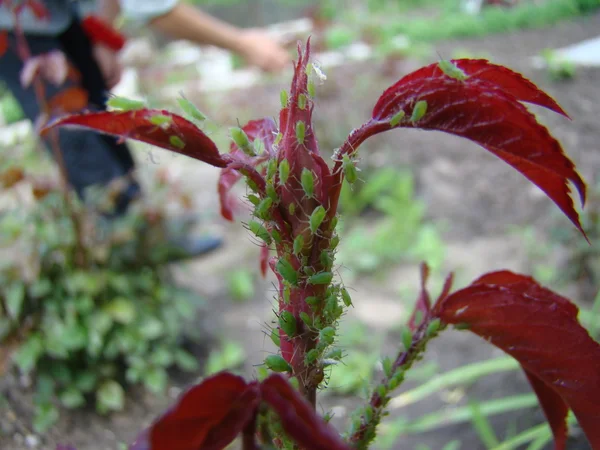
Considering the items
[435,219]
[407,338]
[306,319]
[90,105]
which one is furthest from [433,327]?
[435,219]

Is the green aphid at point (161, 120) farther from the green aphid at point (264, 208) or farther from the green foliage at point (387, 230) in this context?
the green foliage at point (387, 230)

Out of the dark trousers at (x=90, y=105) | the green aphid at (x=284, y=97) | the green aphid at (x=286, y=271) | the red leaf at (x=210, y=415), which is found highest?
the dark trousers at (x=90, y=105)

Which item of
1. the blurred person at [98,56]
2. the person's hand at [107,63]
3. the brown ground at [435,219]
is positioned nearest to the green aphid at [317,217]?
the brown ground at [435,219]

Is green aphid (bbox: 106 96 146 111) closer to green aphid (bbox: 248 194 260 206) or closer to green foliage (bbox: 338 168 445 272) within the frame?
green aphid (bbox: 248 194 260 206)

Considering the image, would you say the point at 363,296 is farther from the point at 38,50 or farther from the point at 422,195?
the point at 38,50

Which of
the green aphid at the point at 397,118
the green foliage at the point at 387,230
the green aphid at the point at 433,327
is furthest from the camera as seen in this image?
the green foliage at the point at 387,230

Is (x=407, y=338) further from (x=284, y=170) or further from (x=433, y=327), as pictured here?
(x=284, y=170)

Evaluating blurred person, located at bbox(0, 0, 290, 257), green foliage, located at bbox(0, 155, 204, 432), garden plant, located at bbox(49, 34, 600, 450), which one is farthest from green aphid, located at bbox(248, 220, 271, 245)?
blurred person, located at bbox(0, 0, 290, 257)
